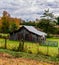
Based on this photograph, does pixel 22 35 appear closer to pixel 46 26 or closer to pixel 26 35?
pixel 26 35

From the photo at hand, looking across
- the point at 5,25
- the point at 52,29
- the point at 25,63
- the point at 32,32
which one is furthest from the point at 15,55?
the point at 52,29

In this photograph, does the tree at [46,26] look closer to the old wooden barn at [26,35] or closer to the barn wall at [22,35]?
the old wooden barn at [26,35]

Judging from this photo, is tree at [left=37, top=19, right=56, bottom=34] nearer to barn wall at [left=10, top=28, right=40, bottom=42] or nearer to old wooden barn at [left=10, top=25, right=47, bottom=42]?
old wooden barn at [left=10, top=25, right=47, bottom=42]

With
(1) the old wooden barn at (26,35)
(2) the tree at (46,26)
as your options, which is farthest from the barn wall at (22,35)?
(2) the tree at (46,26)

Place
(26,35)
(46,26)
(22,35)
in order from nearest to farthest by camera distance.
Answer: (26,35) → (22,35) → (46,26)

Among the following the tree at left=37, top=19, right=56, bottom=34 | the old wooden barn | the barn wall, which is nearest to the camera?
the old wooden barn

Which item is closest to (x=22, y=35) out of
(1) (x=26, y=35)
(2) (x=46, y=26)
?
(1) (x=26, y=35)

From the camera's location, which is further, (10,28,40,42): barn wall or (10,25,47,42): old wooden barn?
(10,28,40,42): barn wall

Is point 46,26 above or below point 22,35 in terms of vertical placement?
above

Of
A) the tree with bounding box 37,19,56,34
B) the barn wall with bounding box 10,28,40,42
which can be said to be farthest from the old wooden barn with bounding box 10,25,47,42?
the tree with bounding box 37,19,56,34

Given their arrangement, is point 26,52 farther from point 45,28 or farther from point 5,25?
point 45,28

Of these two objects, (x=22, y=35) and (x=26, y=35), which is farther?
(x=22, y=35)

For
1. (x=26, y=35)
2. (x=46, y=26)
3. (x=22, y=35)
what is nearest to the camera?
(x=26, y=35)

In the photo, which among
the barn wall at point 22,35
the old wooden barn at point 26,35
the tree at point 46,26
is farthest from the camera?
→ the tree at point 46,26
